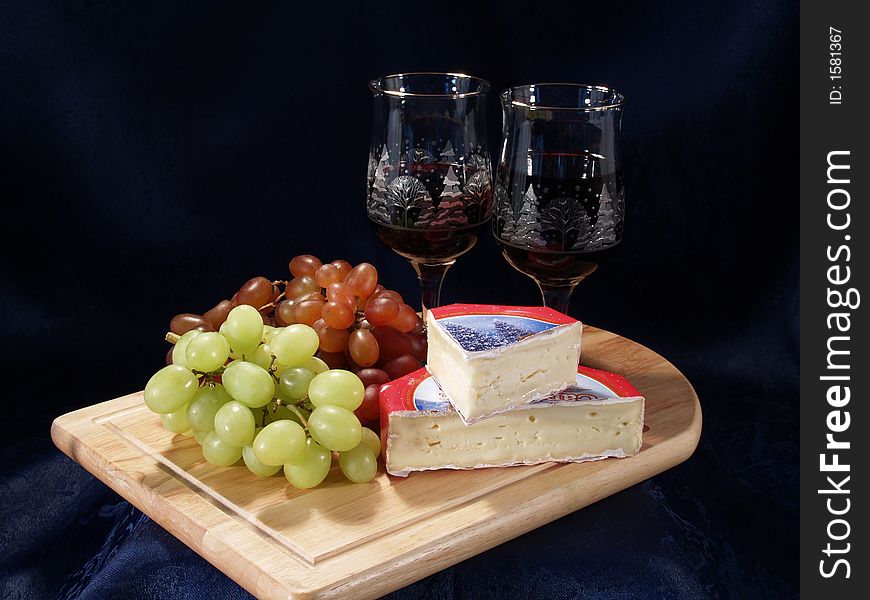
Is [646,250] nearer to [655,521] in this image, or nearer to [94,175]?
[655,521]

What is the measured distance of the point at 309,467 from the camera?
157 cm

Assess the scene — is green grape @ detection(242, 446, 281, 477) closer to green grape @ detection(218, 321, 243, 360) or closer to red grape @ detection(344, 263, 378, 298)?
green grape @ detection(218, 321, 243, 360)

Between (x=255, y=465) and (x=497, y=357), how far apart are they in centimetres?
35

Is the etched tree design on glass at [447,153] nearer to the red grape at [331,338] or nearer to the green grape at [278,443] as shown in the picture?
the red grape at [331,338]

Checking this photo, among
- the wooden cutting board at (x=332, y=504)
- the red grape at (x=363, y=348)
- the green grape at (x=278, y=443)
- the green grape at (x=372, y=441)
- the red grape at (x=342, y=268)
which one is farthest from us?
the red grape at (x=342, y=268)

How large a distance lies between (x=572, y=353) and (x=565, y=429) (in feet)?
0.35

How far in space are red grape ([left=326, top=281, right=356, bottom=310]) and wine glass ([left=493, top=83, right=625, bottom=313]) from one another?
0.26 metres

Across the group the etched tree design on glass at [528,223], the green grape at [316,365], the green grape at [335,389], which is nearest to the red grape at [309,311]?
the green grape at [316,365]

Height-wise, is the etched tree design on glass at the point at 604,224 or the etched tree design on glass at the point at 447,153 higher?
the etched tree design on glass at the point at 447,153

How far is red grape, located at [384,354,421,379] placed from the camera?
5.92 ft

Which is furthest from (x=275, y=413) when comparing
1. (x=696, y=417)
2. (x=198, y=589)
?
(x=696, y=417)

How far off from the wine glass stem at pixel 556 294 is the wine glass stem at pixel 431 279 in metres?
0.16

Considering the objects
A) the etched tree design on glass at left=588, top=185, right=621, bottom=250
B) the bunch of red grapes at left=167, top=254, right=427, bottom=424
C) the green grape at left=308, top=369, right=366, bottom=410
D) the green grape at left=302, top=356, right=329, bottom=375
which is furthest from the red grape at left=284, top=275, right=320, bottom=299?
the etched tree design on glass at left=588, top=185, right=621, bottom=250

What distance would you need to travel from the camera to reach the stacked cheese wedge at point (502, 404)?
63.4 inches
